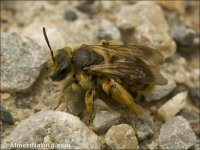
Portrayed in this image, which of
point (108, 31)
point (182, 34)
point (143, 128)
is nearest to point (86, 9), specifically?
point (108, 31)

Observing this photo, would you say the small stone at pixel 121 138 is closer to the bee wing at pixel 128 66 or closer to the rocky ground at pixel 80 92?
the rocky ground at pixel 80 92

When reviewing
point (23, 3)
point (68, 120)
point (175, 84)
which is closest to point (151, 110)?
point (175, 84)

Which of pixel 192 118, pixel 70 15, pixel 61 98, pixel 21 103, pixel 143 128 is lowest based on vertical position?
pixel 192 118

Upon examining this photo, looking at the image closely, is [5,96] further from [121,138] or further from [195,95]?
[195,95]

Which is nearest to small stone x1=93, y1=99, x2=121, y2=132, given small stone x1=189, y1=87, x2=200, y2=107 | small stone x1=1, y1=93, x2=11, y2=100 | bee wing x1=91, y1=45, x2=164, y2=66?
bee wing x1=91, y1=45, x2=164, y2=66

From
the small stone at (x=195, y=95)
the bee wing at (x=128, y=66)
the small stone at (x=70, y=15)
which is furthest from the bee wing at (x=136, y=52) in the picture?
the small stone at (x=70, y=15)

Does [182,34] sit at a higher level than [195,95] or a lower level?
higher

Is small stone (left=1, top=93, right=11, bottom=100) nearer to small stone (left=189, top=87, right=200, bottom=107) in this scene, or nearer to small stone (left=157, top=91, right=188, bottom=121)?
small stone (left=157, top=91, right=188, bottom=121)
